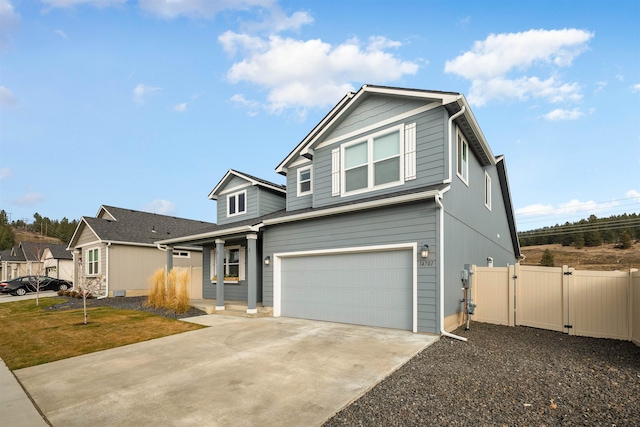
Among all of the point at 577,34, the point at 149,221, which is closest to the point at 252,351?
the point at 577,34

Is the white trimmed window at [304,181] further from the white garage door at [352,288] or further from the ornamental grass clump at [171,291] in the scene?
the ornamental grass clump at [171,291]

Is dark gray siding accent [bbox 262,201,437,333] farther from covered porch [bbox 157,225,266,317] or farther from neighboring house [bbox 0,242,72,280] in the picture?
neighboring house [bbox 0,242,72,280]

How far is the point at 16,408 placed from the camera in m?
4.38

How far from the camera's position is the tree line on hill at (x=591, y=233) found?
38.7 metres

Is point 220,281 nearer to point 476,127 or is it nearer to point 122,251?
point 476,127

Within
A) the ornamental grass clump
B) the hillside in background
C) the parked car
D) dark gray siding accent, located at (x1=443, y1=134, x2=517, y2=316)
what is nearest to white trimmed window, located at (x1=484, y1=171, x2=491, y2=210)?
dark gray siding accent, located at (x1=443, y1=134, x2=517, y2=316)

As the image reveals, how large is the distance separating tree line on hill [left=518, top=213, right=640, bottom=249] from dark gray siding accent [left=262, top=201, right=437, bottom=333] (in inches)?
1593

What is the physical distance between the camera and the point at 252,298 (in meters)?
11.3

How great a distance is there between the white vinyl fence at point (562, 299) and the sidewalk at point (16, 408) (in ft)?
31.8

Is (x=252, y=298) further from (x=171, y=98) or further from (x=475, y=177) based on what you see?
(x=171, y=98)

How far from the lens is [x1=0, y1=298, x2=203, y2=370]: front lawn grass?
7234 mm

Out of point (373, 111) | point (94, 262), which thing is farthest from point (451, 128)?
point (94, 262)

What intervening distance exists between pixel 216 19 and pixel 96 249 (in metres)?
15.6

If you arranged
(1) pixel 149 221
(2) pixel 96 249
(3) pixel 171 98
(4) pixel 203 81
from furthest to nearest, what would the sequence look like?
(1) pixel 149 221, (2) pixel 96 249, (3) pixel 171 98, (4) pixel 203 81
